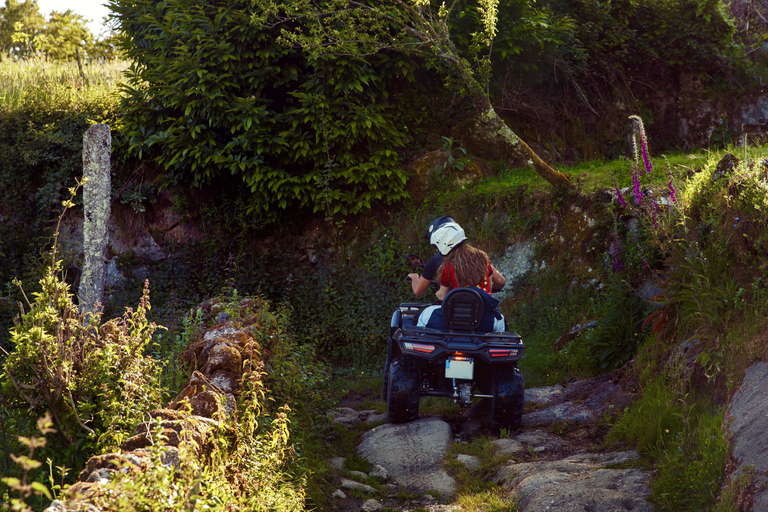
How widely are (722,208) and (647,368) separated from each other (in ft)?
5.28

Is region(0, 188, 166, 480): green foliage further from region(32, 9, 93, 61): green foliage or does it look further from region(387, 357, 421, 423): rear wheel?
region(32, 9, 93, 61): green foliage

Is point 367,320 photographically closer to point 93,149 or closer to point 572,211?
point 572,211

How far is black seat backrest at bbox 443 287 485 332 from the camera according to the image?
222 inches

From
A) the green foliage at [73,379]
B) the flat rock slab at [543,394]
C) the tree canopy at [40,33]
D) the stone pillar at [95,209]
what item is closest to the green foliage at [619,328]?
the flat rock slab at [543,394]

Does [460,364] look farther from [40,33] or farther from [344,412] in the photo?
[40,33]

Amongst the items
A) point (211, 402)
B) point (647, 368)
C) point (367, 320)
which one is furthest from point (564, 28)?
point (211, 402)

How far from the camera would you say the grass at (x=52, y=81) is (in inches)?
542

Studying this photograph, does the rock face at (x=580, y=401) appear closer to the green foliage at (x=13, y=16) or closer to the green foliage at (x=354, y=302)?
the green foliage at (x=354, y=302)

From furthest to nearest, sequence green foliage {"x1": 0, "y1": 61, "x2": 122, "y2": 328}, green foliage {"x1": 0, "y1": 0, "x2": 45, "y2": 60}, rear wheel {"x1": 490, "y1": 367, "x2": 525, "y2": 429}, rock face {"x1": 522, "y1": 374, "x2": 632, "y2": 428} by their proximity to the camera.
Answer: green foliage {"x1": 0, "y1": 0, "x2": 45, "y2": 60}, green foliage {"x1": 0, "y1": 61, "x2": 122, "y2": 328}, rock face {"x1": 522, "y1": 374, "x2": 632, "y2": 428}, rear wheel {"x1": 490, "y1": 367, "x2": 525, "y2": 429}

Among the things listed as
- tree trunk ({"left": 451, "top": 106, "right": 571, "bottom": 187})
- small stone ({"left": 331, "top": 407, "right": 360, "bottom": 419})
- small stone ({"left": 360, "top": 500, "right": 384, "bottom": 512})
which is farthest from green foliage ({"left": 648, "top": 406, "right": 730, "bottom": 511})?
tree trunk ({"left": 451, "top": 106, "right": 571, "bottom": 187})

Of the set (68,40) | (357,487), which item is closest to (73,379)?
(357,487)

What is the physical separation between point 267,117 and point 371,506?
7663 millimetres

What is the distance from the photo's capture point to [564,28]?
1174cm

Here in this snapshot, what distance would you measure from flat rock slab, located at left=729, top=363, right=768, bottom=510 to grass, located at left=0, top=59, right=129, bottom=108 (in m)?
12.3
